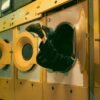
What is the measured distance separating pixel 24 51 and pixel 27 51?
5 centimetres

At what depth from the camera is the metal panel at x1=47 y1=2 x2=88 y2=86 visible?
4.75 feet

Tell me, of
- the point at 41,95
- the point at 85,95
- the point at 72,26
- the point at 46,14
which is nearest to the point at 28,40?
the point at 46,14

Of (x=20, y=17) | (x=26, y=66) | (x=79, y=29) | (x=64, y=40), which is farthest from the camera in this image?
(x=20, y=17)

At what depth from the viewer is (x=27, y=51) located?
7.06ft

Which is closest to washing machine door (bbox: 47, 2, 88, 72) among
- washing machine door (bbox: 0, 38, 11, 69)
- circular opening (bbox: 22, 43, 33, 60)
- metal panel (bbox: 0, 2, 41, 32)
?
metal panel (bbox: 0, 2, 41, 32)

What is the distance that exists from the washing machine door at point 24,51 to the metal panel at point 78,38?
0.82 feet

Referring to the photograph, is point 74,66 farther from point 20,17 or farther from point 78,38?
point 20,17

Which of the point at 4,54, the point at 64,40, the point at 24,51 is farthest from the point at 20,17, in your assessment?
the point at 64,40

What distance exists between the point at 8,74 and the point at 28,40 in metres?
0.59

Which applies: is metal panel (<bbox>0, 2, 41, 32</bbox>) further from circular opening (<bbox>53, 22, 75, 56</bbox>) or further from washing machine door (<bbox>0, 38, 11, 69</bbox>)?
circular opening (<bbox>53, 22, 75, 56</bbox>)

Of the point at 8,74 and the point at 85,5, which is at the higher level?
the point at 85,5

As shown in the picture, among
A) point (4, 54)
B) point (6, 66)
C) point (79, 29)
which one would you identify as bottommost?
point (6, 66)

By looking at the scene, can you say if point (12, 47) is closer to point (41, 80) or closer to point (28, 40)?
point (28, 40)

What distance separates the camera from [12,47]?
2.41 m
